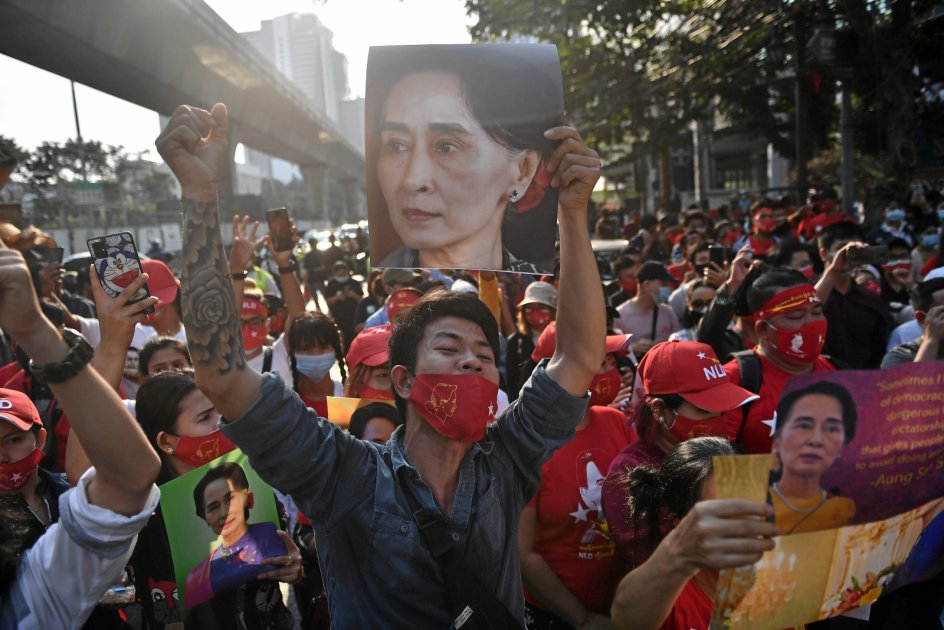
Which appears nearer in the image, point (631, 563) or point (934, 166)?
point (631, 563)

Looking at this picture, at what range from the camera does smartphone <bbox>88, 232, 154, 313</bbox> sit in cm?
240

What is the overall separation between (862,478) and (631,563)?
1.43 meters

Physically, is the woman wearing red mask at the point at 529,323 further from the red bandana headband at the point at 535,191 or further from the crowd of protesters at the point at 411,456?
the red bandana headband at the point at 535,191

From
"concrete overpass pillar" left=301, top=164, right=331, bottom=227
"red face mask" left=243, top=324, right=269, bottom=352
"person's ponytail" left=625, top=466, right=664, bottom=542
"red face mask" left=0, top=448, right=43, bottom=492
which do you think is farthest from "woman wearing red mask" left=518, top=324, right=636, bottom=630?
"concrete overpass pillar" left=301, top=164, right=331, bottom=227

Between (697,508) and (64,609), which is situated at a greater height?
(697,508)

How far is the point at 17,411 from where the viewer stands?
2.65m

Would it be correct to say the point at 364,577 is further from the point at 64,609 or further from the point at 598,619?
the point at 598,619

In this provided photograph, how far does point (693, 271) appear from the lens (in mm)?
7848

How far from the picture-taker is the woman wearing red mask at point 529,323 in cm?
566

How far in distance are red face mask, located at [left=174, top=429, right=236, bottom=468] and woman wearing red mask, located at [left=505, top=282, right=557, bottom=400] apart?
287 centimetres

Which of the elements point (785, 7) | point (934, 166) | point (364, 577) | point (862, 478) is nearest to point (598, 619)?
point (364, 577)

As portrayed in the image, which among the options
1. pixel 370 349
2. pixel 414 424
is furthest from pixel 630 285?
pixel 414 424

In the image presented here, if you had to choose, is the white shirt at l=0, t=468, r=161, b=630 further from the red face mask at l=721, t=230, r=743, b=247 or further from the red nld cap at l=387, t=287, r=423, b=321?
the red face mask at l=721, t=230, r=743, b=247

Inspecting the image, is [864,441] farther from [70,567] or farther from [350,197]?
[350,197]
